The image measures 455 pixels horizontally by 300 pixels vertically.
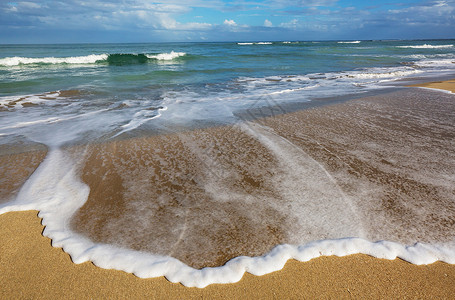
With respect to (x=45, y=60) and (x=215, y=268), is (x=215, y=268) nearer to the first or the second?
(x=215, y=268)

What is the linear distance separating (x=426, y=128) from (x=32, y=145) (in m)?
6.37

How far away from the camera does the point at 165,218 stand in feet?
7.63

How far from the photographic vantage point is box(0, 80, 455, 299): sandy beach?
66.9 inches

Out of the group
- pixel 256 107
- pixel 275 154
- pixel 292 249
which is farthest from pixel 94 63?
pixel 292 249

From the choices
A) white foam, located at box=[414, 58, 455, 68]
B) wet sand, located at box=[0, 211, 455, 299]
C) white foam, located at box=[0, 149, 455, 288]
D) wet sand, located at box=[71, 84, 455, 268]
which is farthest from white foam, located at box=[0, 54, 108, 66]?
white foam, located at box=[414, 58, 455, 68]

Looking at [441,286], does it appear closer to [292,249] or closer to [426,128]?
[292,249]

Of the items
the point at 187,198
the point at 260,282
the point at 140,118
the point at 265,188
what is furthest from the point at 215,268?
the point at 140,118

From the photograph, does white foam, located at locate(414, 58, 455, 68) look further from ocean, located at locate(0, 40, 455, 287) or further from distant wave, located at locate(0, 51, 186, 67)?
distant wave, located at locate(0, 51, 186, 67)

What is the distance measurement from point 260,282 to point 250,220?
1.98 ft

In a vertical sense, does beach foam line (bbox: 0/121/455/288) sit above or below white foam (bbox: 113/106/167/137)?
above

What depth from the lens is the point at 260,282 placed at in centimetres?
173

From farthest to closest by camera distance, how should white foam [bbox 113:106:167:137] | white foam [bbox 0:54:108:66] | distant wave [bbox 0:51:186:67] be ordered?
distant wave [bbox 0:51:186:67] → white foam [bbox 0:54:108:66] → white foam [bbox 113:106:167:137]

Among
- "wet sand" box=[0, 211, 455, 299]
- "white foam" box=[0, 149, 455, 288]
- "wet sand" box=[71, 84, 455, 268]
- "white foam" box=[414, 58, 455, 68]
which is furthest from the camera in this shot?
"white foam" box=[414, 58, 455, 68]

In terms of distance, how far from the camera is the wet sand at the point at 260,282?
1652mm
